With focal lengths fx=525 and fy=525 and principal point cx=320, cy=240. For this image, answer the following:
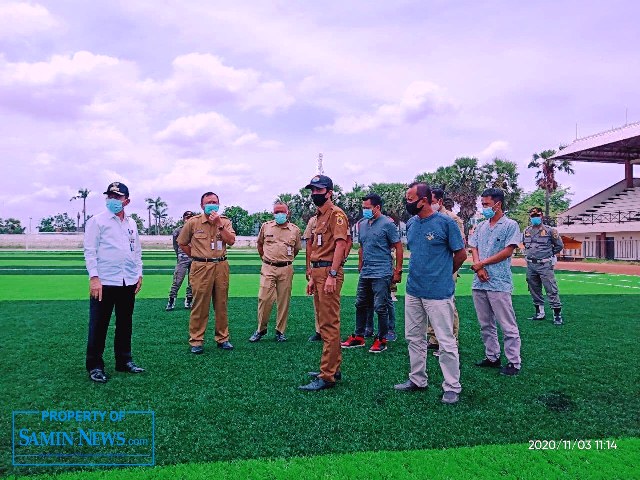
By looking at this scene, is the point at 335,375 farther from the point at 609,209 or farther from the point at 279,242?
the point at 609,209

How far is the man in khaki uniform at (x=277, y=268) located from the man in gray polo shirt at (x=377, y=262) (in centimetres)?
113

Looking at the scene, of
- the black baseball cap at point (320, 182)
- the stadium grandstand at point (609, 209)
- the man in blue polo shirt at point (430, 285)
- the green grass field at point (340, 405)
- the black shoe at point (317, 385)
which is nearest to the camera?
the green grass field at point (340, 405)

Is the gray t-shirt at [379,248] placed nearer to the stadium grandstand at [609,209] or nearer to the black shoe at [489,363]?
the black shoe at [489,363]

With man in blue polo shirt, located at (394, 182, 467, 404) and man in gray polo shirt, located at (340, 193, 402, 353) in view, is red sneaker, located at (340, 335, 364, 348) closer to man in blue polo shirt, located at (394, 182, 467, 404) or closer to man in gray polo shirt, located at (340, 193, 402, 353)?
man in gray polo shirt, located at (340, 193, 402, 353)

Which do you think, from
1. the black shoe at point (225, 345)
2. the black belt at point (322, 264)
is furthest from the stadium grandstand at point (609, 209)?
the black belt at point (322, 264)

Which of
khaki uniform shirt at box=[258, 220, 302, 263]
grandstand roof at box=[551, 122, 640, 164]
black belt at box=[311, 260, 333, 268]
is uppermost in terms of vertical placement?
grandstand roof at box=[551, 122, 640, 164]

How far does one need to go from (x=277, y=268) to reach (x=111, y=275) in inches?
102

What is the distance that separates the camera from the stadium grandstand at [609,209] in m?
35.4

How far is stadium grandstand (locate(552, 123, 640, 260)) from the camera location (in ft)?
116

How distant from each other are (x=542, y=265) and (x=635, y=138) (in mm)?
32396

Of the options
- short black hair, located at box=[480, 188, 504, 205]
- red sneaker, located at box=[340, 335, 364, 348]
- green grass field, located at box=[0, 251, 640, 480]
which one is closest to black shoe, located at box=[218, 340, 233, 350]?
green grass field, located at box=[0, 251, 640, 480]

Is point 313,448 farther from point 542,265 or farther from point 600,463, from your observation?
point 542,265

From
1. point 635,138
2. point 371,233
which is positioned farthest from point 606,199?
point 371,233

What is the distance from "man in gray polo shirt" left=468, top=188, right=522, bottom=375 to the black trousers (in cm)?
374
